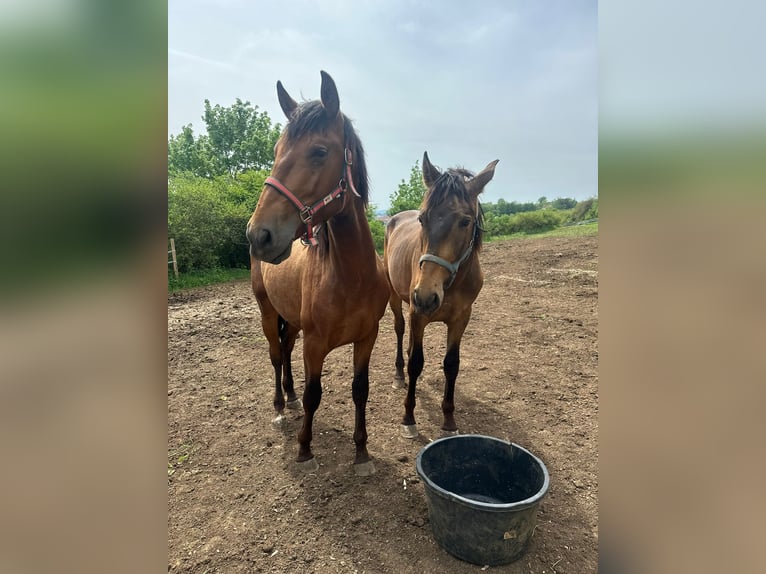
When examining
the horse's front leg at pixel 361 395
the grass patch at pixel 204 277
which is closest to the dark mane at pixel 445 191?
the horse's front leg at pixel 361 395

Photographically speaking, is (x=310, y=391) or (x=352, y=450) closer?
A: (x=310, y=391)

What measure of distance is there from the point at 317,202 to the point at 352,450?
229cm

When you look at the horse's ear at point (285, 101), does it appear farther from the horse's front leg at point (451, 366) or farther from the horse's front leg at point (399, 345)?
the horse's front leg at point (399, 345)

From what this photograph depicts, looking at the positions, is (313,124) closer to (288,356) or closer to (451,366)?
(451,366)

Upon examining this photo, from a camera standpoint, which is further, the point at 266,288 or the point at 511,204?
the point at 511,204

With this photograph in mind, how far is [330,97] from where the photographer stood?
2.29 metres

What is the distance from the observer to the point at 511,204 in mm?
63125

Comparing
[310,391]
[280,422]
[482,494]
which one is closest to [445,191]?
[310,391]

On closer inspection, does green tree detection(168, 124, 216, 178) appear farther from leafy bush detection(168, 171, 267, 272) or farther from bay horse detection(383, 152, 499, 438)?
bay horse detection(383, 152, 499, 438)

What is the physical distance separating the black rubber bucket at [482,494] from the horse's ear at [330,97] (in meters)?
2.28

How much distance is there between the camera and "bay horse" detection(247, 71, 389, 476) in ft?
6.97
